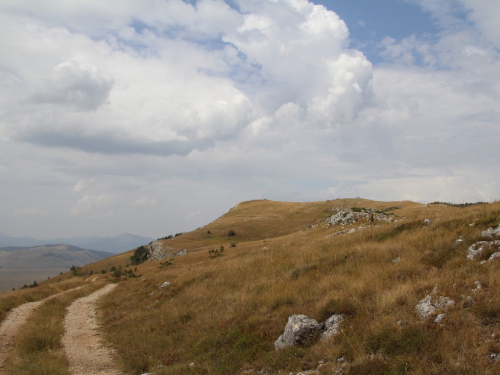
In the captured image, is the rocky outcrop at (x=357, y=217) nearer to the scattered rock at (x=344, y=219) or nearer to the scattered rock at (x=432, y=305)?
the scattered rock at (x=344, y=219)

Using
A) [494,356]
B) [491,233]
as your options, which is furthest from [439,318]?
[491,233]

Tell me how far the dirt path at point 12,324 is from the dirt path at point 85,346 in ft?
6.07

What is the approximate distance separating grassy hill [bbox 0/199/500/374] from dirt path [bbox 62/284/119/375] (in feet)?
1.60

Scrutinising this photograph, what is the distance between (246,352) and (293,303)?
2417 mm

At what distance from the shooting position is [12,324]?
15.6m

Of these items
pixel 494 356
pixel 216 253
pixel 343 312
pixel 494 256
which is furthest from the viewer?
pixel 216 253

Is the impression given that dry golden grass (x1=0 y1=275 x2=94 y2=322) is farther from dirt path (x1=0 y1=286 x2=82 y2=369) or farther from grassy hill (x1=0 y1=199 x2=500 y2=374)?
grassy hill (x1=0 y1=199 x2=500 y2=374)

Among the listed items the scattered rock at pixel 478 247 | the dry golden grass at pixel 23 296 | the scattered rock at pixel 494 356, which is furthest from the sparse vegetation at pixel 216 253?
the scattered rock at pixel 494 356

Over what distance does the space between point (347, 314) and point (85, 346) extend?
10223 millimetres

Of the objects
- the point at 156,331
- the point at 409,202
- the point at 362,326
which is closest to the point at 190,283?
the point at 156,331

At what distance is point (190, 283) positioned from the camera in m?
19.4

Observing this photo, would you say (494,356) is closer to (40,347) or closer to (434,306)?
(434,306)

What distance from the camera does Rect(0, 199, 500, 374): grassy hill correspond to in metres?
6.01

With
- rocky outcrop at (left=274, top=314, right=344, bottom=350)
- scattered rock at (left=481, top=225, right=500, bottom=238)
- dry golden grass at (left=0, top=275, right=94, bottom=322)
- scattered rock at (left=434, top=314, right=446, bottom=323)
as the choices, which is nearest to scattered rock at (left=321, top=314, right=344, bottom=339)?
rocky outcrop at (left=274, top=314, right=344, bottom=350)
